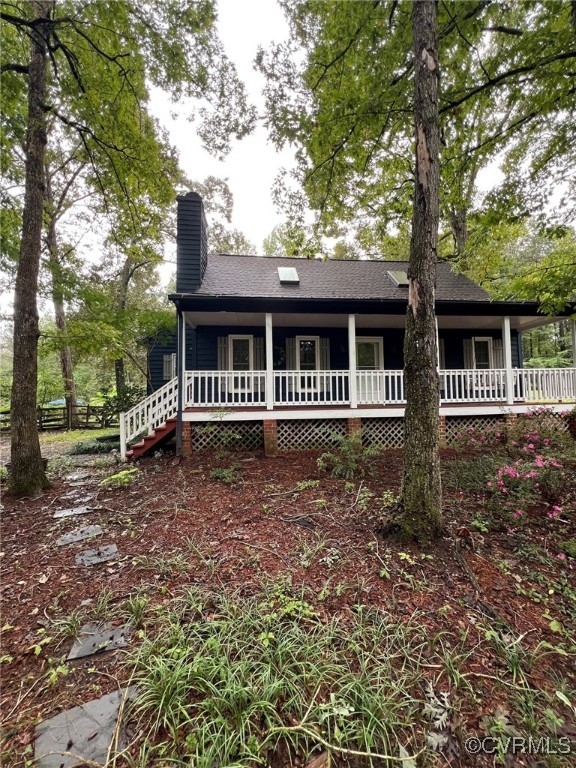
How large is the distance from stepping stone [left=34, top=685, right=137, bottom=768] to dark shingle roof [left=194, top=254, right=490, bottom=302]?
6898 millimetres

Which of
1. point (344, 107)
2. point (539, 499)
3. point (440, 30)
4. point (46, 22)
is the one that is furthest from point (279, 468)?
point (46, 22)

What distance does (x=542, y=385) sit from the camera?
8.66m

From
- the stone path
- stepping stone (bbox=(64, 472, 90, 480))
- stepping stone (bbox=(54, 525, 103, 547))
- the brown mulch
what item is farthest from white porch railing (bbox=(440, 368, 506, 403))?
stepping stone (bbox=(64, 472, 90, 480))

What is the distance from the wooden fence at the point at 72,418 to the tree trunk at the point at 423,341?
15054 millimetres

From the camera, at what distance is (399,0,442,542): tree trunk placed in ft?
10.5

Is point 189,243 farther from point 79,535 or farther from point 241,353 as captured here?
point 79,535

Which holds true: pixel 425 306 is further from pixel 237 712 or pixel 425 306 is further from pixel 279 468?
A: pixel 279 468

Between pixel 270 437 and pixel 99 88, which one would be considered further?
pixel 270 437

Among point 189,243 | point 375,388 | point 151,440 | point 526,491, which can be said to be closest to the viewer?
point 526,491

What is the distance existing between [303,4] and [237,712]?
8.98 meters

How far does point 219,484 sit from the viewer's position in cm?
532

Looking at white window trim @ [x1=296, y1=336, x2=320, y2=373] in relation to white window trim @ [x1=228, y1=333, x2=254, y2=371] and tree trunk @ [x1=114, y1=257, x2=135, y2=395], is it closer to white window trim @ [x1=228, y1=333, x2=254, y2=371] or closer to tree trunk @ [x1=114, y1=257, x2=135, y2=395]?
white window trim @ [x1=228, y1=333, x2=254, y2=371]

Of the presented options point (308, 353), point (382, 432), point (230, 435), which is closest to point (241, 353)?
point (308, 353)

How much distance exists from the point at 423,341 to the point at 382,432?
17.6 ft
